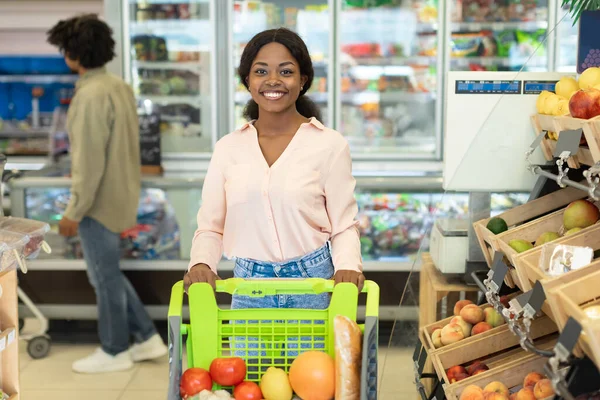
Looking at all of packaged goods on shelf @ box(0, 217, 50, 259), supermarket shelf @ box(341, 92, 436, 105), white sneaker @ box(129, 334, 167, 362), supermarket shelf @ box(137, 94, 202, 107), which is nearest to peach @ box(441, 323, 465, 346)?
packaged goods on shelf @ box(0, 217, 50, 259)

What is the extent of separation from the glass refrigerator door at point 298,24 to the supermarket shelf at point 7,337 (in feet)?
10.2

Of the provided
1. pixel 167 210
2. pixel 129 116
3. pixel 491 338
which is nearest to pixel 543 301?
pixel 491 338

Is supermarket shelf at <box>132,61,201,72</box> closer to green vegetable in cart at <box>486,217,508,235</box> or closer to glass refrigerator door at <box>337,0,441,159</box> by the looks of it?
glass refrigerator door at <box>337,0,441,159</box>

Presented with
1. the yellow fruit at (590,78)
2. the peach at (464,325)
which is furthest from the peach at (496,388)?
the yellow fruit at (590,78)

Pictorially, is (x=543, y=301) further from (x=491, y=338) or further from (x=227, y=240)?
(x=227, y=240)

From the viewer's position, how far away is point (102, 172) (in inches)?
164

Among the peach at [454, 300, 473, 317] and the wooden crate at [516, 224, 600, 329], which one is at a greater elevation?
the wooden crate at [516, 224, 600, 329]

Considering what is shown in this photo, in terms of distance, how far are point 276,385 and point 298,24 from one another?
406cm

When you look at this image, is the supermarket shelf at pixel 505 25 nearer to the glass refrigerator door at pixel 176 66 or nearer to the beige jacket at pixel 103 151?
the glass refrigerator door at pixel 176 66

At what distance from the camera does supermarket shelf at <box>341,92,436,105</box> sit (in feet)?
18.2

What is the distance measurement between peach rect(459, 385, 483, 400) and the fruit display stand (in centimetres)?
136

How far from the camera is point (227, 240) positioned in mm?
2377

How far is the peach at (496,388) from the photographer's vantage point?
217 centimetres

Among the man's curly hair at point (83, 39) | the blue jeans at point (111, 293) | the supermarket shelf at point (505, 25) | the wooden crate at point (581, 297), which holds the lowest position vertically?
the blue jeans at point (111, 293)
